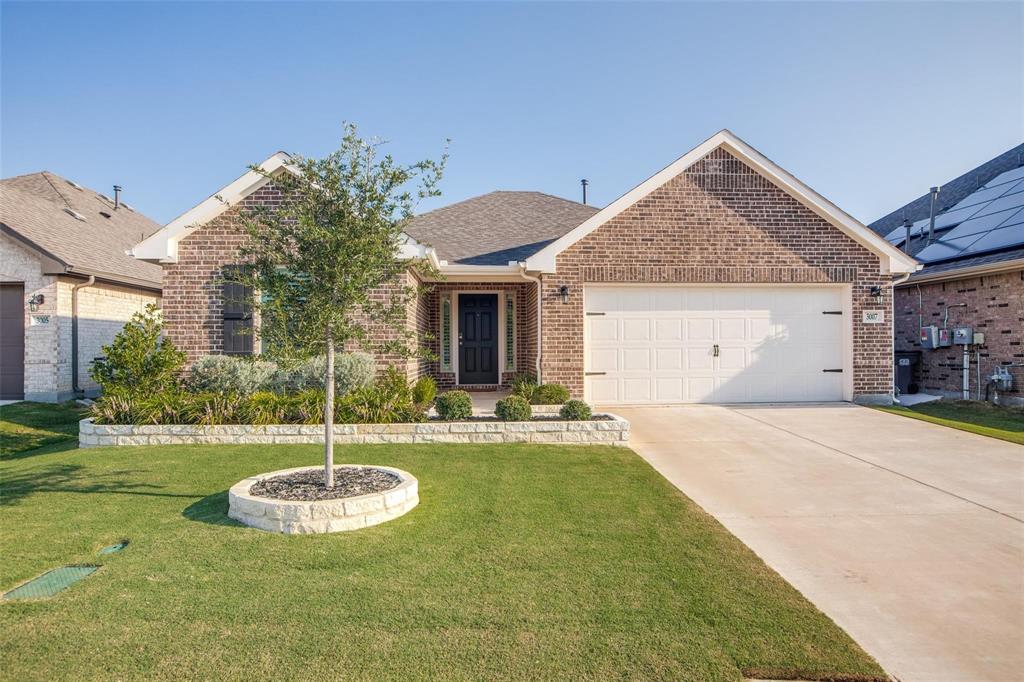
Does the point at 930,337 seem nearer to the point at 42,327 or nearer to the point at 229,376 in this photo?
the point at 229,376

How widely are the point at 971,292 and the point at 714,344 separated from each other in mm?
5808

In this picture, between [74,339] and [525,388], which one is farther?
[74,339]

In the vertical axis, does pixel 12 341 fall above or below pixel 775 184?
below

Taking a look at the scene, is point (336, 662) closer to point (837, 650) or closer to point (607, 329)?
point (837, 650)

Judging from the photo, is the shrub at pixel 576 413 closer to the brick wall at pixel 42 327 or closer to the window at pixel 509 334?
the window at pixel 509 334

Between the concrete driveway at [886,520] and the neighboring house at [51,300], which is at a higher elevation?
the neighboring house at [51,300]

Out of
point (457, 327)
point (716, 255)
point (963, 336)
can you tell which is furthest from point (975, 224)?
point (457, 327)

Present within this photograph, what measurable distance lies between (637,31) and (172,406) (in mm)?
9546

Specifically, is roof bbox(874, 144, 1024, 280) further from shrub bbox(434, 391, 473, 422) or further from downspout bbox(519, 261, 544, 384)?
shrub bbox(434, 391, 473, 422)

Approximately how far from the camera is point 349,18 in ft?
29.5

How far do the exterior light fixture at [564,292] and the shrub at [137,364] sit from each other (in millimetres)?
6497

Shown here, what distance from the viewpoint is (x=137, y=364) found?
8.46 meters

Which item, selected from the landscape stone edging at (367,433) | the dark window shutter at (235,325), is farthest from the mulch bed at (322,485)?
the dark window shutter at (235,325)

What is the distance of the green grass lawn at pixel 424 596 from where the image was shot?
2.70m
